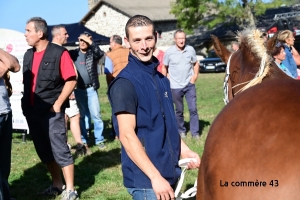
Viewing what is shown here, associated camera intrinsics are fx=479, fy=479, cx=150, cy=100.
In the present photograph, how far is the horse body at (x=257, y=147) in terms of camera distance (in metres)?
1.80

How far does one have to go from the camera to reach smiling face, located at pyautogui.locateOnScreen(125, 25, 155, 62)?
120 inches

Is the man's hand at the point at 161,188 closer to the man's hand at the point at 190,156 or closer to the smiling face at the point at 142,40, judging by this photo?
the man's hand at the point at 190,156

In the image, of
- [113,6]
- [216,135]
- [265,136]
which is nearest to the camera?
[265,136]

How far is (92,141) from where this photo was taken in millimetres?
10047

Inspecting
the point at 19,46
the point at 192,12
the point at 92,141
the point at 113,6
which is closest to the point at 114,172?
the point at 92,141

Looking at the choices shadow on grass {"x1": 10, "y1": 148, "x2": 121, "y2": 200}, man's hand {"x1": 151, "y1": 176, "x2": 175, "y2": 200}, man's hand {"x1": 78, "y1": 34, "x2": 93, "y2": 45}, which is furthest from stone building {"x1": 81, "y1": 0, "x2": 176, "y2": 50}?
man's hand {"x1": 151, "y1": 176, "x2": 175, "y2": 200}

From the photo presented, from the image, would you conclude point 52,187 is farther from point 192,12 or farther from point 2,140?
point 192,12

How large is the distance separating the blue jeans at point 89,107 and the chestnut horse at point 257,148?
6981 millimetres

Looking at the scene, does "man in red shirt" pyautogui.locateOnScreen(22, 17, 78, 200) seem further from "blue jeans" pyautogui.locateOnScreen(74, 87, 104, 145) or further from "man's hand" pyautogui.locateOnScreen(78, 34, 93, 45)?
"blue jeans" pyautogui.locateOnScreen(74, 87, 104, 145)

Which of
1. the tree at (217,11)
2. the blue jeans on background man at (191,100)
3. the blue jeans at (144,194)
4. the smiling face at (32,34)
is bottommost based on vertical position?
the blue jeans on background man at (191,100)

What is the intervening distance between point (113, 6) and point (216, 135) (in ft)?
177

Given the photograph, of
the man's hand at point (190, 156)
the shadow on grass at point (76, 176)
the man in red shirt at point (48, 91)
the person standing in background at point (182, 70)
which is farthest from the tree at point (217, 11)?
the man's hand at point (190, 156)

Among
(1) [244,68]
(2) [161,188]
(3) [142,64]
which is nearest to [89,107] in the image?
(1) [244,68]

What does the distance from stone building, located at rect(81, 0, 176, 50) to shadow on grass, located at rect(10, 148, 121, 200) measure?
149ft
